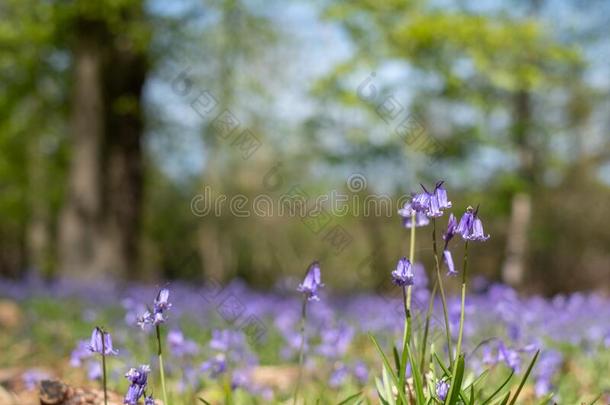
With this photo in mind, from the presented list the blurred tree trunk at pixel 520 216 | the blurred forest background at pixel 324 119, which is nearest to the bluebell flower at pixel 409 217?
the blurred forest background at pixel 324 119

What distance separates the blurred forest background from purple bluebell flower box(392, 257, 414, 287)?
8.13 metres

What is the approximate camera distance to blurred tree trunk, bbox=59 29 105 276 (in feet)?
47.2

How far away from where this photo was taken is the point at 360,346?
7395 millimetres

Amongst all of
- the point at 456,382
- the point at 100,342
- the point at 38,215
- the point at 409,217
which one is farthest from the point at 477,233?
the point at 38,215

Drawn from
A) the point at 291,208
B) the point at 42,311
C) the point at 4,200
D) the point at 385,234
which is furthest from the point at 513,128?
the point at 4,200

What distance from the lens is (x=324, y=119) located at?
1396 centimetres

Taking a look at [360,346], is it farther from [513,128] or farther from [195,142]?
[195,142]

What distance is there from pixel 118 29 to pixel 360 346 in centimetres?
948

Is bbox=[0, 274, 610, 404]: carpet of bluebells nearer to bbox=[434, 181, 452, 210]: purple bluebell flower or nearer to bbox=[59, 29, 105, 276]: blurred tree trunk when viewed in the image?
bbox=[434, 181, 452, 210]: purple bluebell flower

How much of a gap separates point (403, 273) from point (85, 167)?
12649 mm

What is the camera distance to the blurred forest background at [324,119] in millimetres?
12969
